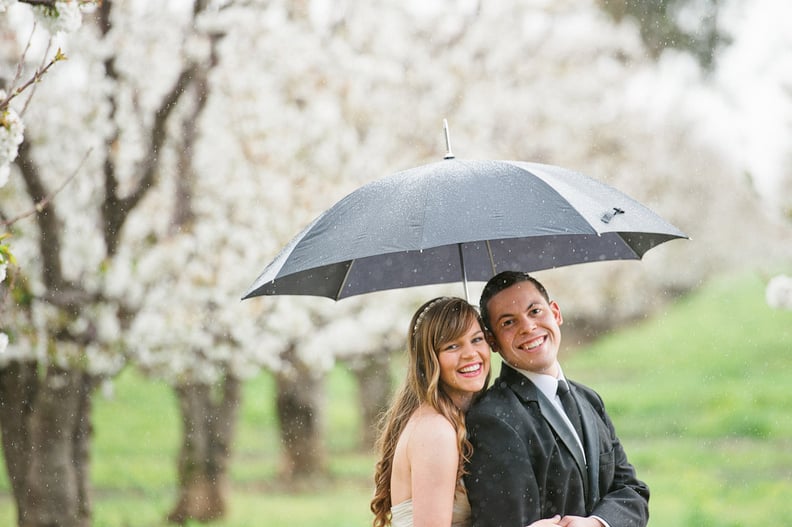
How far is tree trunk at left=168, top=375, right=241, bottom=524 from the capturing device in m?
7.32

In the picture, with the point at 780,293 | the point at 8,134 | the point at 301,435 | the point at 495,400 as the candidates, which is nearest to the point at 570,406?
the point at 495,400

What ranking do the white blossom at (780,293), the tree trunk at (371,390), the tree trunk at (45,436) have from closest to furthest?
the white blossom at (780,293)
the tree trunk at (45,436)
the tree trunk at (371,390)

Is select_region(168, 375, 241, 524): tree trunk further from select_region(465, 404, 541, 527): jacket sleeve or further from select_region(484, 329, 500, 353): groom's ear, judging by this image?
select_region(465, 404, 541, 527): jacket sleeve

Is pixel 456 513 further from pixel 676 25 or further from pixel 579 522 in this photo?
pixel 676 25

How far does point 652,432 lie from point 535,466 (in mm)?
7847

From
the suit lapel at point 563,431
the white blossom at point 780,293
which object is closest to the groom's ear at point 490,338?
the suit lapel at point 563,431

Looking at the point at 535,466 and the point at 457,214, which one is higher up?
the point at 457,214

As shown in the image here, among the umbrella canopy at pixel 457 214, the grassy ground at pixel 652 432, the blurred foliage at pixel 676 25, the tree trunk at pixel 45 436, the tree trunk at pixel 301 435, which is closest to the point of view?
the umbrella canopy at pixel 457 214

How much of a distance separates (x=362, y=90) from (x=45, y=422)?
3460 mm

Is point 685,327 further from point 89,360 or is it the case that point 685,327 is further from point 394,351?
point 89,360

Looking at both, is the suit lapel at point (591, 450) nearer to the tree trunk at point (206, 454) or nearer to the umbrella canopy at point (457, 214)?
the umbrella canopy at point (457, 214)

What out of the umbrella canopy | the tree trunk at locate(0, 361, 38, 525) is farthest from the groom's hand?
the tree trunk at locate(0, 361, 38, 525)

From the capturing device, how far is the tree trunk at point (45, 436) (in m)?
5.11

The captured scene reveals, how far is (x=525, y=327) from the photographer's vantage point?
2180mm
